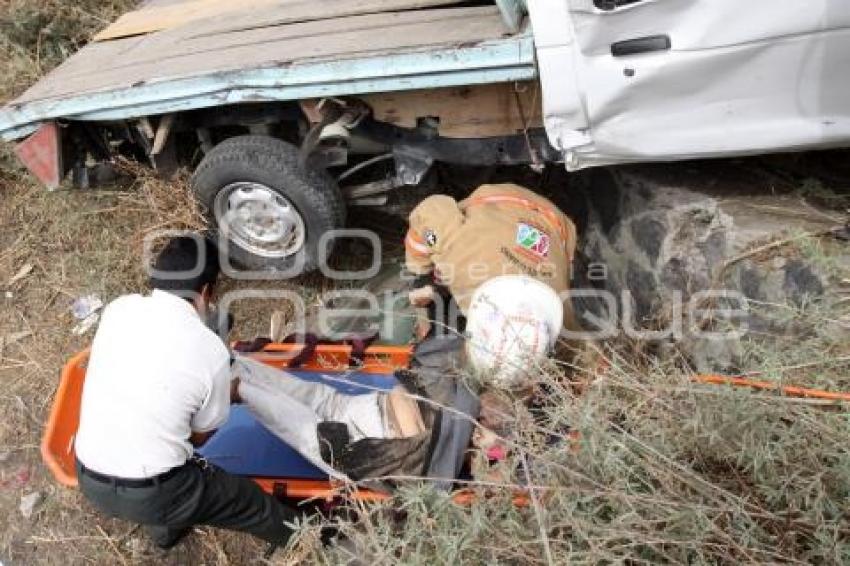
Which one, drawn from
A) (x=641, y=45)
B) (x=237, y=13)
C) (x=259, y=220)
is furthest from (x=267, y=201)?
(x=641, y=45)

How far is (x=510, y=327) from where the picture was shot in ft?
9.32

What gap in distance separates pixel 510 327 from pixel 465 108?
1256 millimetres

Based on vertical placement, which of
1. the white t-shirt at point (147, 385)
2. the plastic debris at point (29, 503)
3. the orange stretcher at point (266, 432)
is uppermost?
the white t-shirt at point (147, 385)

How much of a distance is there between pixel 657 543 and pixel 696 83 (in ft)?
6.02

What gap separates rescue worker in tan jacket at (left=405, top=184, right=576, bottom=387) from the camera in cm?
287

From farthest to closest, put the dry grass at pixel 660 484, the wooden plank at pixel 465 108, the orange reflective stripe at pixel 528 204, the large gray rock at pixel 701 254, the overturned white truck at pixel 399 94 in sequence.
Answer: the wooden plank at pixel 465 108 < the orange reflective stripe at pixel 528 204 < the large gray rock at pixel 701 254 < the overturned white truck at pixel 399 94 < the dry grass at pixel 660 484

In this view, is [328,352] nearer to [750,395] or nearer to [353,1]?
[353,1]

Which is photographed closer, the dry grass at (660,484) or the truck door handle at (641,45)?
the dry grass at (660,484)

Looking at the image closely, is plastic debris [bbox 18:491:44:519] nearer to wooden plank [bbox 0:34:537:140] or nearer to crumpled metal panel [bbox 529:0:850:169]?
wooden plank [bbox 0:34:537:140]

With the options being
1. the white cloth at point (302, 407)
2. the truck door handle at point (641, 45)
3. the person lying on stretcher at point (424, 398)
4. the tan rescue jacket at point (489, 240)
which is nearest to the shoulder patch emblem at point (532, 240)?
the tan rescue jacket at point (489, 240)

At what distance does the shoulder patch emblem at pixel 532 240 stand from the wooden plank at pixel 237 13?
120cm

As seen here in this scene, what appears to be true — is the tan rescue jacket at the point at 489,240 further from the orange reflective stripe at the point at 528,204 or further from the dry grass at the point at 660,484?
the dry grass at the point at 660,484

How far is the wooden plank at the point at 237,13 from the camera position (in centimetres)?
404

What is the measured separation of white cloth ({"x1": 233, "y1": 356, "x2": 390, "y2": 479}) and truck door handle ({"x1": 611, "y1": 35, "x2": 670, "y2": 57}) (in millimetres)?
1653
